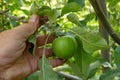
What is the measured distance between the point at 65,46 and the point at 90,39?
122 mm

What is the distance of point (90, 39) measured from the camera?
60.1 inches

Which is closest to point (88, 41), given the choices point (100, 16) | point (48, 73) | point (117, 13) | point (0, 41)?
point (100, 16)

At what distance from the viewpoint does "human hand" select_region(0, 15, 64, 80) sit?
1.67 m

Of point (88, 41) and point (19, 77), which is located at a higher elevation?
point (88, 41)

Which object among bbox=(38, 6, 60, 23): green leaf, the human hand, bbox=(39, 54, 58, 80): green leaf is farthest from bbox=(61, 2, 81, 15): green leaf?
bbox=(39, 54, 58, 80): green leaf

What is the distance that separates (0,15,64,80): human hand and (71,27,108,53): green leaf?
24 centimetres

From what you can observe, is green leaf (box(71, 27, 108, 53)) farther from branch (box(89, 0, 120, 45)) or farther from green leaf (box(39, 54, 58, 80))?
green leaf (box(39, 54, 58, 80))

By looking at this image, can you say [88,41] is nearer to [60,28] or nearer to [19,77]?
[60,28]

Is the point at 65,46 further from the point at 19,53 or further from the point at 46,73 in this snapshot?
the point at 19,53

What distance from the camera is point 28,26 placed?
1668 mm

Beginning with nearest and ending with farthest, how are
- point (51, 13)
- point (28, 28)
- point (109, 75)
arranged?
point (51, 13) → point (28, 28) → point (109, 75)

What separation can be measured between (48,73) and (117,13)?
1.31 metres

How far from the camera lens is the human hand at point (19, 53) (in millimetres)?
1668

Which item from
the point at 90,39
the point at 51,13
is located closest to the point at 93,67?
the point at 90,39
